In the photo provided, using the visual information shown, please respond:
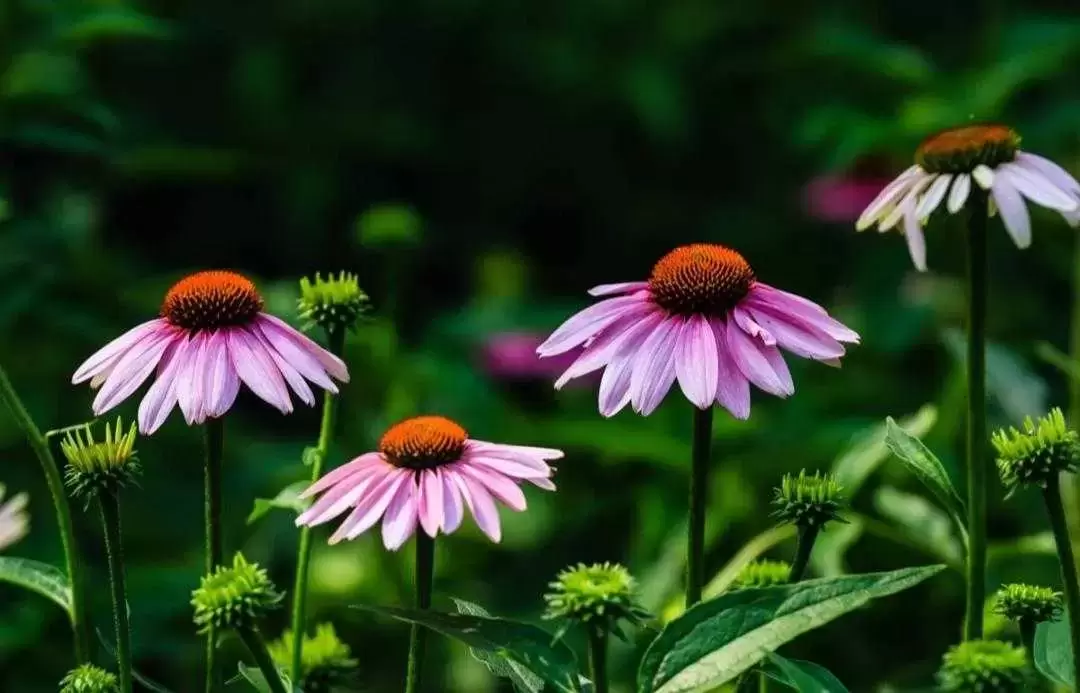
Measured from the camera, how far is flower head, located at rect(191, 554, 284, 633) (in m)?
0.50

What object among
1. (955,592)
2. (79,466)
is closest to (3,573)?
(79,466)

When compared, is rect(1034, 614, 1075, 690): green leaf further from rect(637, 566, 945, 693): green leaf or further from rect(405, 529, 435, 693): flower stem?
rect(405, 529, 435, 693): flower stem

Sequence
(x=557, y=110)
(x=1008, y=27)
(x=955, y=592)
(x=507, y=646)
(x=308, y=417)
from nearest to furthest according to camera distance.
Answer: (x=507, y=646) < (x=955, y=592) < (x=1008, y=27) < (x=308, y=417) < (x=557, y=110)

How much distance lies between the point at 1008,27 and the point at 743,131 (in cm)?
75

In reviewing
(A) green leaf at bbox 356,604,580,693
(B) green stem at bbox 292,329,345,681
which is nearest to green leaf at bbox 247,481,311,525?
(B) green stem at bbox 292,329,345,681

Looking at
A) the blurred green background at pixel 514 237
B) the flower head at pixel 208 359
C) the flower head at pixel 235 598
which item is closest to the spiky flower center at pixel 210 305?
the flower head at pixel 208 359

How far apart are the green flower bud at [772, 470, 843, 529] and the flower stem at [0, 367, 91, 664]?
0.27 meters

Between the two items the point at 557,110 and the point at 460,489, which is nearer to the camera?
the point at 460,489

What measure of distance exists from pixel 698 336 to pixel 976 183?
136mm

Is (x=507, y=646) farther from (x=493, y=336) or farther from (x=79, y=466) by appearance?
(x=493, y=336)

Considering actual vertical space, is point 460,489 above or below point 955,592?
below

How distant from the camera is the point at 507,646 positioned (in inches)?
20.1

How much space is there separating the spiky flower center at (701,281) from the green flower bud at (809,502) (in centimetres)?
7

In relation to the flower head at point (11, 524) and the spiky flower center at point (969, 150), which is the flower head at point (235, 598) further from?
the spiky flower center at point (969, 150)
